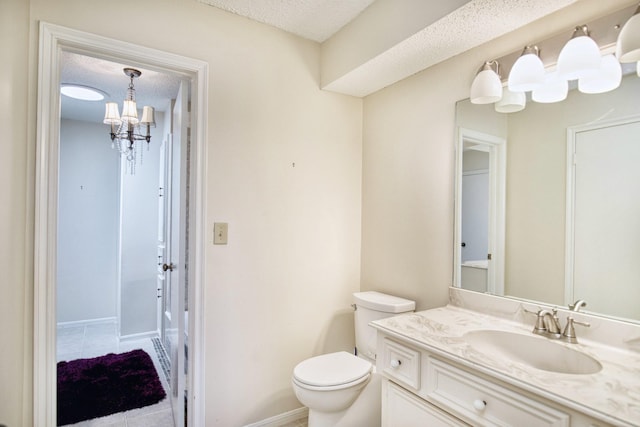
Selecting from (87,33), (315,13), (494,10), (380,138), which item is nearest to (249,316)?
(380,138)

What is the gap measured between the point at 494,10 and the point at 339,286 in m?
1.73

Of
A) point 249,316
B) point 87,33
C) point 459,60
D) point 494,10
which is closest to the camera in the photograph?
point 494,10

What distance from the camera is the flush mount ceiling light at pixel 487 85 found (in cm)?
154

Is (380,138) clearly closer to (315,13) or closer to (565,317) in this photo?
(315,13)

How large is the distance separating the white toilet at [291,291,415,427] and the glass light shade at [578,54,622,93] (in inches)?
50.9

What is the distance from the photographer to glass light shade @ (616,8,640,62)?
1.08 m

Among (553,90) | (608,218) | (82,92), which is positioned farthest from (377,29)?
(82,92)

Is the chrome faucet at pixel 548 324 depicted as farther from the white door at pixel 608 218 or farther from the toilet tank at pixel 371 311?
the toilet tank at pixel 371 311

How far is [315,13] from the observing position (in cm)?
188

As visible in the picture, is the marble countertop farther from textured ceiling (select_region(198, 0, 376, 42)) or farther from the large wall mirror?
textured ceiling (select_region(198, 0, 376, 42))

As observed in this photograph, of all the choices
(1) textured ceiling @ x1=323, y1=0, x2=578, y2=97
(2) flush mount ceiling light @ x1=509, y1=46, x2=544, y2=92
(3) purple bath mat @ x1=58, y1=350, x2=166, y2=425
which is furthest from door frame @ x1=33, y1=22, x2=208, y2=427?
(2) flush mount ceiling light @ x1=509, y1=46, x2=544, y2=92

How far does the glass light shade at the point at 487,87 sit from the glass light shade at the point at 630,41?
17.6 inches

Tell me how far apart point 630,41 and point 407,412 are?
4.95ft

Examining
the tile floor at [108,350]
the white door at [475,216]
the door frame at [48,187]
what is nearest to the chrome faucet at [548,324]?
the white door at [475,216]
